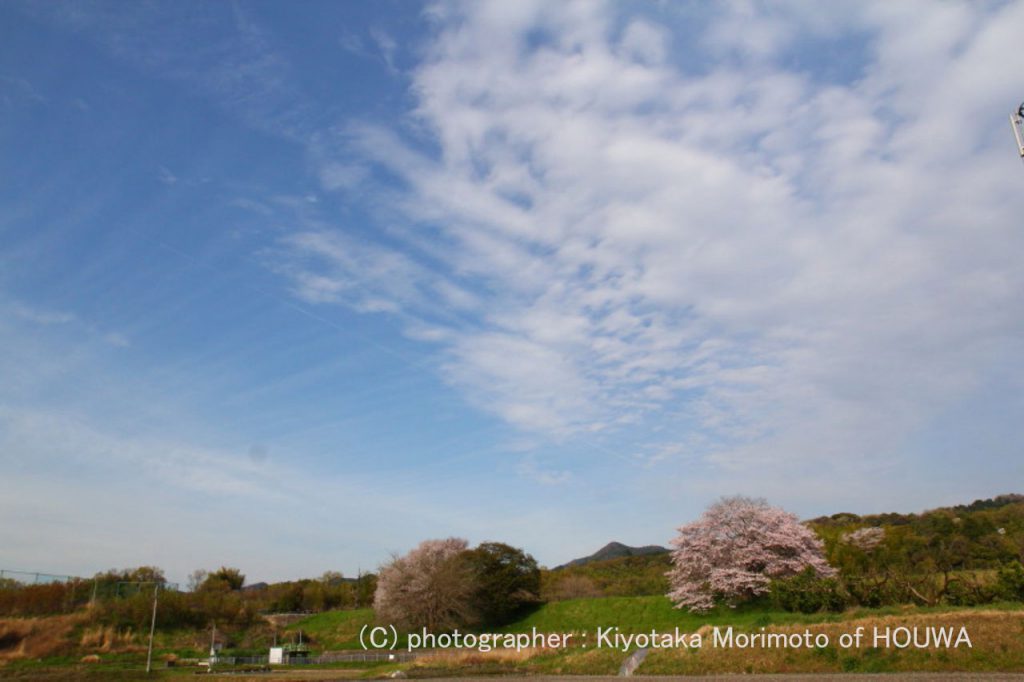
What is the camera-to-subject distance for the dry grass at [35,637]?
40.6 metres

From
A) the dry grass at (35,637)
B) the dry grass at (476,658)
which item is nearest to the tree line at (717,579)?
the dry grass at (35,637)

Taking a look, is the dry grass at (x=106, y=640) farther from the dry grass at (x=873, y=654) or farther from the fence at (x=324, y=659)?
the dry grass at (x=873, y=654)

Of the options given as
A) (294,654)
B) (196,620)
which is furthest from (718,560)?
(196,620)

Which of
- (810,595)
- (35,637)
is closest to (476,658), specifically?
(810,595)

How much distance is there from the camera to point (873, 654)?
18328 millimetres

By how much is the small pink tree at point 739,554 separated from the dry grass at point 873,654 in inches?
663

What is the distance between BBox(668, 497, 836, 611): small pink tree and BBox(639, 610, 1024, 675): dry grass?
55.2 ft

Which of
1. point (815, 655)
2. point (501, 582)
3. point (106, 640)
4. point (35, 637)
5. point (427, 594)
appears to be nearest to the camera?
point (815, 655)

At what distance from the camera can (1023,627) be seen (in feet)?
58.5

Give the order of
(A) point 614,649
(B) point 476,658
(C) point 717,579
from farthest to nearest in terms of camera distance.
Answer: (C) point 717,579 → (B) point 476,658 → (A) point 614,649

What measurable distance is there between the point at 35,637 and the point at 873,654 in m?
48.7

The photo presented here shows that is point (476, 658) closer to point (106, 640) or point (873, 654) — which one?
point (873, 654)

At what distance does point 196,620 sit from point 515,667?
4060cm

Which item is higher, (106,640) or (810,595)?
(810,595)
